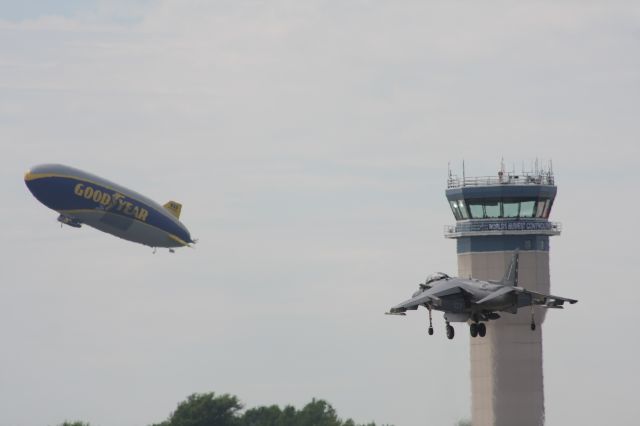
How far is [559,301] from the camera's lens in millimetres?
192750

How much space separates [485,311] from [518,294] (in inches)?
219

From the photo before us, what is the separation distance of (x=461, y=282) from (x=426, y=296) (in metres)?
4.78

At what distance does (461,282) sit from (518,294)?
20.3ft

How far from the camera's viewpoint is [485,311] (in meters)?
198

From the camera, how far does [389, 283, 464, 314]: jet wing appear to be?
192012mm

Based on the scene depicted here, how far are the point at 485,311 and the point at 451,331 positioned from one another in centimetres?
430

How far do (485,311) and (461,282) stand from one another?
4545mm

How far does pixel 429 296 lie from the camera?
19350 cm

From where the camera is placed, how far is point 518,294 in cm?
19400

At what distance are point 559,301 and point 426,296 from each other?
1348 cm

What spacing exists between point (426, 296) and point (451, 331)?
5.86 meters

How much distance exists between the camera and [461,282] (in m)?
196

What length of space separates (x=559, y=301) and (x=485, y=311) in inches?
355

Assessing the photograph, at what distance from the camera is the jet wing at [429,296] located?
192 meters
